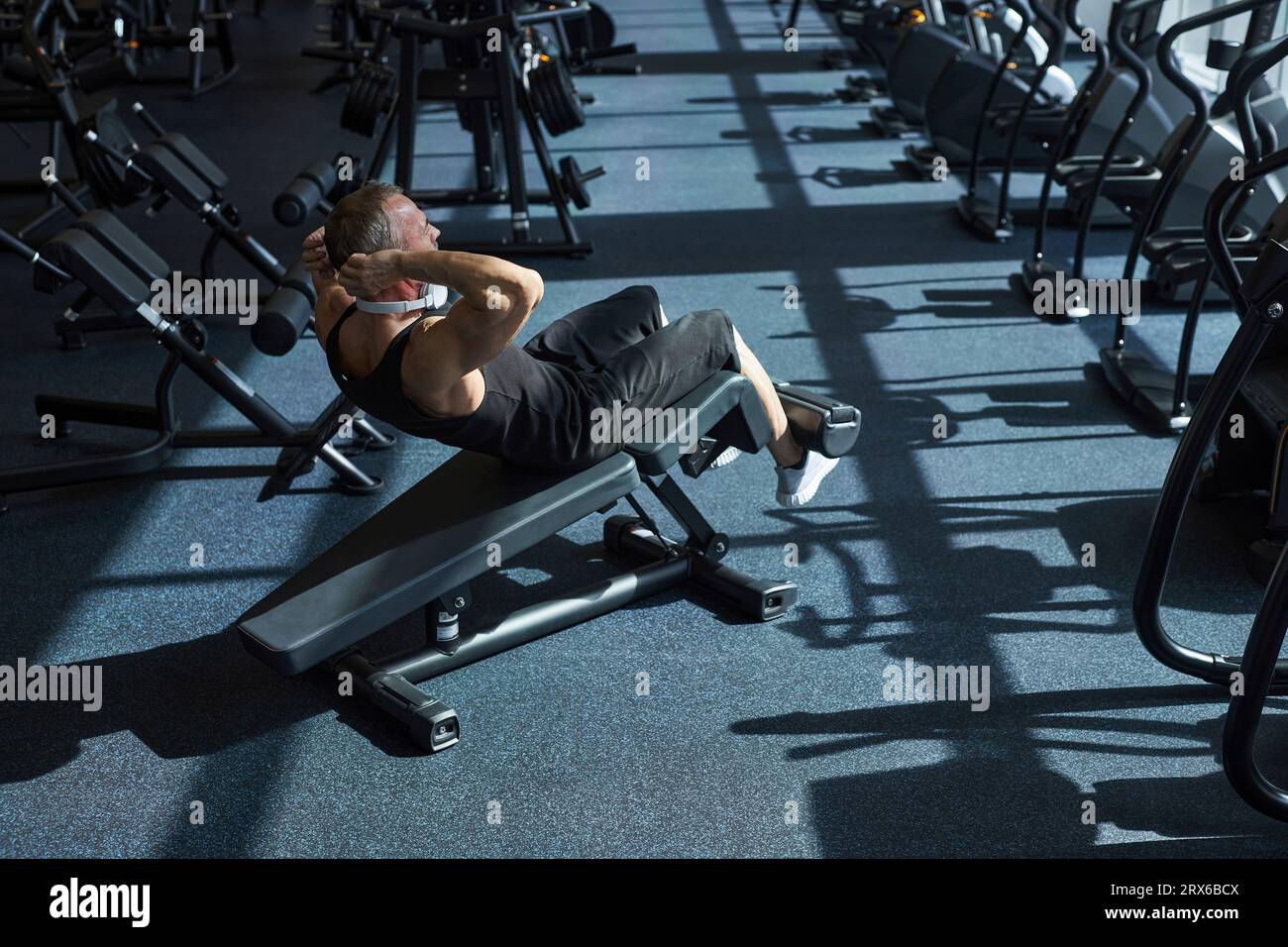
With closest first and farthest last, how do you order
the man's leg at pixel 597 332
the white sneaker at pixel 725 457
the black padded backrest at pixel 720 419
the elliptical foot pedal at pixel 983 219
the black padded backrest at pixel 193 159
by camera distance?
the black padded backrest at pixel 720 419
the man's leg at pixel 597 332
the white sneaker at pixel 725 457
the black padded backrest at pixel 193 159
the elliptical foot pedal at pixel 983 219

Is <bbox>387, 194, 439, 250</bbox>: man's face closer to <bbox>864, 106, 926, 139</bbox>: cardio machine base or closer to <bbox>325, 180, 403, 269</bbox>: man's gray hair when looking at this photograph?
<bbox>325, 180, 403, 269</bbox>: man's gray hair

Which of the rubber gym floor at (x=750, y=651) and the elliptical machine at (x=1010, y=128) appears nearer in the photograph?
the rubber gym floor at (x=750, y=651)

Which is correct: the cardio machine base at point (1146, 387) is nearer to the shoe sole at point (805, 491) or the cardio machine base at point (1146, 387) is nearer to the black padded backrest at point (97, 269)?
the shoe sole at point (805, 491)

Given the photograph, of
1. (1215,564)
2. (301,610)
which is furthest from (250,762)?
(1215,564)

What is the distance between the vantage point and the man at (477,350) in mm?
2246

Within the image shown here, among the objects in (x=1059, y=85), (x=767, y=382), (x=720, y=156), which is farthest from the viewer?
(x=720, y=156)

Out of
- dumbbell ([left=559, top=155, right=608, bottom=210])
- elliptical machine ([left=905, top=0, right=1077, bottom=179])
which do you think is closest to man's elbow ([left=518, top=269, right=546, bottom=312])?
dumbbell ([left=559, top=155, right=608, bottom=210])

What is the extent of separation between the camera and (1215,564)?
293 cm

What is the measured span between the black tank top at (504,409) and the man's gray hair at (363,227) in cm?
13

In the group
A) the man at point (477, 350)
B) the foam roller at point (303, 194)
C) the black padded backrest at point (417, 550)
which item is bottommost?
the black padded backrest at point (417, 550)

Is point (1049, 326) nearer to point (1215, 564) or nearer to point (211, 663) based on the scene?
point (1215, 564)

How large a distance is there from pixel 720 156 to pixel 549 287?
2.09m

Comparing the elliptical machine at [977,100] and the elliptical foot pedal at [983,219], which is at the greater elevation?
the elliptical machine at [977,100]

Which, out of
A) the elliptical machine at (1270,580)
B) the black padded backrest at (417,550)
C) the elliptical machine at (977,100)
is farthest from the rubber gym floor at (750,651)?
the elliptical machine at (977,100)
